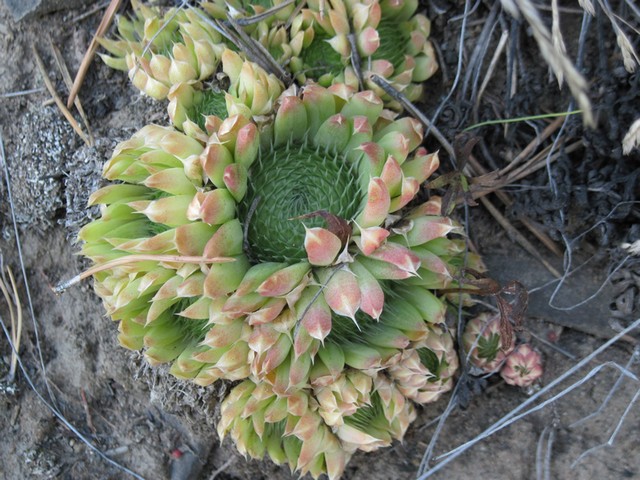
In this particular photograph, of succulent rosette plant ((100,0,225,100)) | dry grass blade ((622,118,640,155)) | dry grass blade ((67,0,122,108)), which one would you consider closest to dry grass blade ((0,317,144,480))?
dry grass blade ((67,0,122,108))

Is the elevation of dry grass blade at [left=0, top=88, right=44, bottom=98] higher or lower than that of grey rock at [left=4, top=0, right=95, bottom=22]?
lower

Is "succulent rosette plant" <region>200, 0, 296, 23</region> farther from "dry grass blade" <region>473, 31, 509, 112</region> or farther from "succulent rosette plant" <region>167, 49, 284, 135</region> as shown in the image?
"dry grass blade" <region>473, 31, 509, 112</region>

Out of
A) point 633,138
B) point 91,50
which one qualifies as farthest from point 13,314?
point 633,138

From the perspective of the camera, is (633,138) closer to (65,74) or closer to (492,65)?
(492,65)

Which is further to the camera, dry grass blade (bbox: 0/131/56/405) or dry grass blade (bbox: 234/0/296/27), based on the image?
A: dry grass blade (bbox: 0/131/56/405)

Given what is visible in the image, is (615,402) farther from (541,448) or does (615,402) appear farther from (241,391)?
(241,391)
